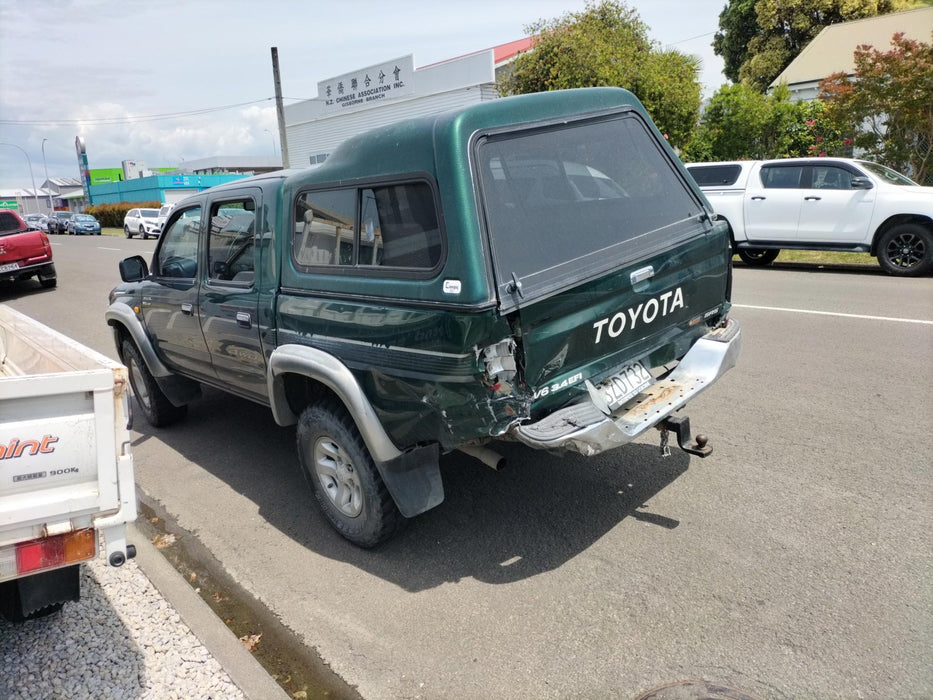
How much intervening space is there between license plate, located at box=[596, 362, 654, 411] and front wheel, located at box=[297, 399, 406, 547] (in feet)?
3.93

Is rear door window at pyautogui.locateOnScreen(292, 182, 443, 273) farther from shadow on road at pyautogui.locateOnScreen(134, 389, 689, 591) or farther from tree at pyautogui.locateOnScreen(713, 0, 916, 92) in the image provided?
tree at pyautogui.locateOnScreen(713, 0, 916, 92)

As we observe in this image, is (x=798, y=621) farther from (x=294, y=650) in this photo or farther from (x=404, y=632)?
(x=294, y=650)

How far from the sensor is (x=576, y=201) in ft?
12.0

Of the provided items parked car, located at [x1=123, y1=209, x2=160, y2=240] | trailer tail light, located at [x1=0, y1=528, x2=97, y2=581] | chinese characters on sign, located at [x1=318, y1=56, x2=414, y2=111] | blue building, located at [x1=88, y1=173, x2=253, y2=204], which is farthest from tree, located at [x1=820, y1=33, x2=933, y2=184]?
blue building, located at [x1=88, y1=173, x2=253, y2=204]

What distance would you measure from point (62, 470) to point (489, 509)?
2.29 m

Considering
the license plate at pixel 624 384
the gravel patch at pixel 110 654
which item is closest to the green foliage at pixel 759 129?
the license plate at pixel 624 384

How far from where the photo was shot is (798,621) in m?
2.99

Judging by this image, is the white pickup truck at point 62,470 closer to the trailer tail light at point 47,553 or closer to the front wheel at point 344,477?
the trailer tail light at point 47,553

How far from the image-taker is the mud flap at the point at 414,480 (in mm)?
3467

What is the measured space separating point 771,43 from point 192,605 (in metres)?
35.8

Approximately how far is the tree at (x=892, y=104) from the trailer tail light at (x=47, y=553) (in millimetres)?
16193

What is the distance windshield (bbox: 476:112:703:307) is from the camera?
3.21 metres

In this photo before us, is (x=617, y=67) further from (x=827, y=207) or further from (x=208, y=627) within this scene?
(x=208, y=627)

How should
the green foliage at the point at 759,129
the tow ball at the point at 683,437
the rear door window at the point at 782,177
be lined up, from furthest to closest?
the green foliage at the point at 759,129
the rear door window at the point at 782,177
the tow ball at the point at 683,437
